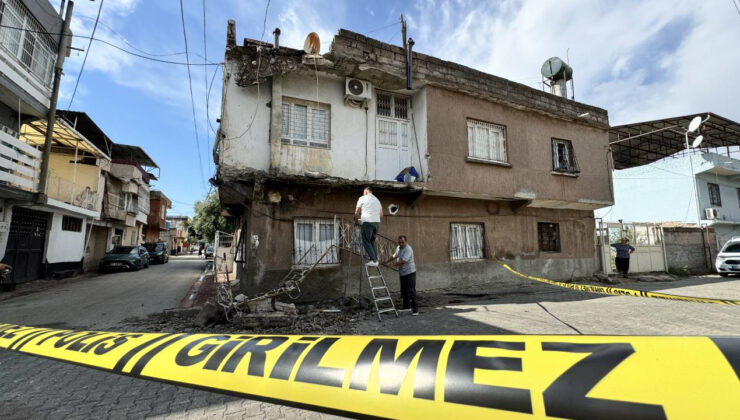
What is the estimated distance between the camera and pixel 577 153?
11656 millimetres

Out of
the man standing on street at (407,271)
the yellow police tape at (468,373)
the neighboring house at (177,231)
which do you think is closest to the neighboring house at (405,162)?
the man standing on street at (407,271)

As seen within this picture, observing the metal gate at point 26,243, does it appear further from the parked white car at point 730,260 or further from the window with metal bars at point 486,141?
the parked white car at point 730,260

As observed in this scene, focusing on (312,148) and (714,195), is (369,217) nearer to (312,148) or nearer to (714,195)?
(312,148)

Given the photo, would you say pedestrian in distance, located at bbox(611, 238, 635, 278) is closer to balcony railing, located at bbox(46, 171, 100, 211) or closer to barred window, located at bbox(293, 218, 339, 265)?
barred window, located at bbox(293, 218, 339, 265)

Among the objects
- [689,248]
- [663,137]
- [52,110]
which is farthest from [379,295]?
[663,137]

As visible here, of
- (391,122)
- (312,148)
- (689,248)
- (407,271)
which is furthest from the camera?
(689,248)

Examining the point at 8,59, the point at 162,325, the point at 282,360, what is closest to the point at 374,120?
the point at 162,325

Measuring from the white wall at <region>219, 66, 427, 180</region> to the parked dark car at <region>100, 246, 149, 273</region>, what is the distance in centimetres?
1584

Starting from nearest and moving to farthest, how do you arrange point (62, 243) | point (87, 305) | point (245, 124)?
1. point (245, 124)
2. point (87, 305)
3. point (62, 243)

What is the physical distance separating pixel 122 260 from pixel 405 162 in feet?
59.7

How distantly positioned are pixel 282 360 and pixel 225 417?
2.14 m

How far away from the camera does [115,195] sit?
22188mm

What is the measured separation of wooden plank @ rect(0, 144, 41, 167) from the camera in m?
10.2

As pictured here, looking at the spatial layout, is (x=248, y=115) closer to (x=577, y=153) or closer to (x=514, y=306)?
(x=514, y=306)
